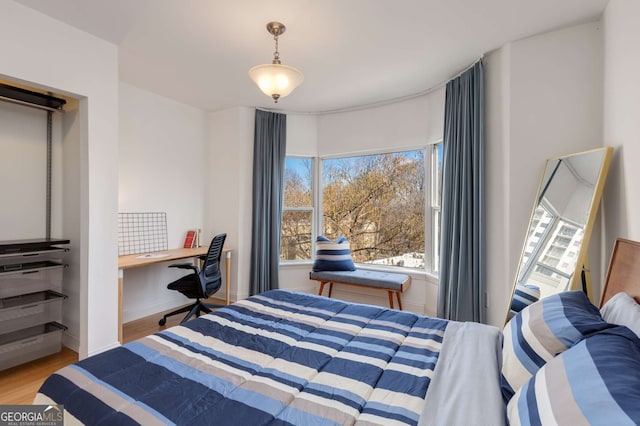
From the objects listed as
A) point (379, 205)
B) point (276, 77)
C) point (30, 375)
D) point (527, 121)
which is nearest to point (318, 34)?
point (276, 77)

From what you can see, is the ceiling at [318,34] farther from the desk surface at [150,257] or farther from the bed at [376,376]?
the desk surface at [150,257]

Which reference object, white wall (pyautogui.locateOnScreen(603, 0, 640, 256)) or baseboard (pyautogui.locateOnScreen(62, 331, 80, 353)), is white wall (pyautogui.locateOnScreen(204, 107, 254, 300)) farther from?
white wall (pyautogui.locateOnScreen(603, 0, 640, 256))

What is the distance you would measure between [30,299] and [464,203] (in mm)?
3862

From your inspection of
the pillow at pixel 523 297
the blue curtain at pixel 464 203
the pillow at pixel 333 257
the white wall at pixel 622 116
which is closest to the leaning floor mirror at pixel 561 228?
the pillow at pixel 523 297

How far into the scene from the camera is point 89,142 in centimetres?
238

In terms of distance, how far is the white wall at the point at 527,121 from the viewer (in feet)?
7.38

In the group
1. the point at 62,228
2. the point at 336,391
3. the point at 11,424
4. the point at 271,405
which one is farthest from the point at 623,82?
the point at 62,228

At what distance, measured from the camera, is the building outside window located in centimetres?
364

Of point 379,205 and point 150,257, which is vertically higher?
point 379,205

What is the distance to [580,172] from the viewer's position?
208cm

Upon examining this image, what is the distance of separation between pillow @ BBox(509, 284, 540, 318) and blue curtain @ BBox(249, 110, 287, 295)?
274 cm

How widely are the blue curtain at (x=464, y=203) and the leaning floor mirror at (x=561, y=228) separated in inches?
18.7

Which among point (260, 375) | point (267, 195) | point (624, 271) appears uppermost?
point (267, 195)

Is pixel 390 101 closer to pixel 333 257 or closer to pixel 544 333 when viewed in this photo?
pixel 333 257
